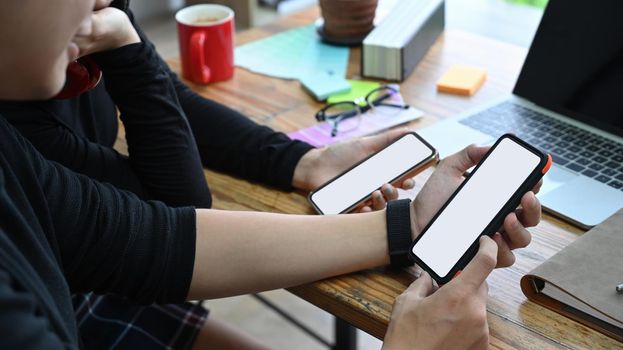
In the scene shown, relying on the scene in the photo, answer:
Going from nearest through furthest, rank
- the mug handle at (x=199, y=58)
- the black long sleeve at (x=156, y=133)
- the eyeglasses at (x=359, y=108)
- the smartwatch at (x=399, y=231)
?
the smartwatch at (x=399, y=231) → the black long sleeve at (x=156, y=133) → the eyeglasses at (x=359, y=108) → the mug handle at (x=199, y=58)

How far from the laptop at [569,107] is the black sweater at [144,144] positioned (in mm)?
249

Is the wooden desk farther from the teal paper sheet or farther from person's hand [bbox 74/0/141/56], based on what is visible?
person's hand [bbox 74/0/141/56]

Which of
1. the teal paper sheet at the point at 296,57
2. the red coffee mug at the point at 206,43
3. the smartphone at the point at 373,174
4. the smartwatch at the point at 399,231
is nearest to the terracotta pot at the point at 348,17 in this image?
the teal paper sheet at the point at 296,57

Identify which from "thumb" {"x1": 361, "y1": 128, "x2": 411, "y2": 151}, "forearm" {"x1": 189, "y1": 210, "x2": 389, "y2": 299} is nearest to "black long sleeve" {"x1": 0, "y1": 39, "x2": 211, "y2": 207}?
"forearm" {"x1": 189, "y1": 210, "x2": 389, "y2": 299}

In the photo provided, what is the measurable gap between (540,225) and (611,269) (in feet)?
0.43

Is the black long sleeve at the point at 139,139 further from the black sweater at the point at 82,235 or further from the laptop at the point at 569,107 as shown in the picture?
the laptop at the point at 569,107

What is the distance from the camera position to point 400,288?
0.66 meters

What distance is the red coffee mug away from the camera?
107cm

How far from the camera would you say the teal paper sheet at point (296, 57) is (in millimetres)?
1120

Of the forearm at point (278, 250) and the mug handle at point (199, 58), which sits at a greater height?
the mug handle at point (199, 58)

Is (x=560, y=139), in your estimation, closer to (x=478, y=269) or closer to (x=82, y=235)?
(x=478, y=269)

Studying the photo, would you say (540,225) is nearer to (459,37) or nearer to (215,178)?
(215,178)

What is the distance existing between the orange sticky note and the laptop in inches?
2.4

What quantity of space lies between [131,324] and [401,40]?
0.62 metres
